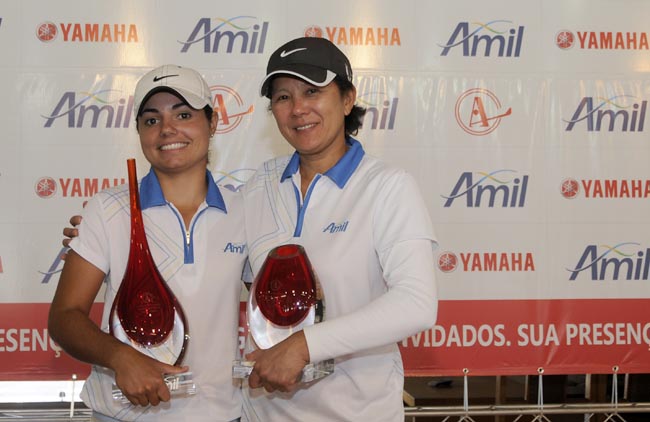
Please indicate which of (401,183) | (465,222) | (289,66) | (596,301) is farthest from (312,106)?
(596,301)

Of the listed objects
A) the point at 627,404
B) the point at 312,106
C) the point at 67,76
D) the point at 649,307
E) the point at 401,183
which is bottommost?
the point at 627,404

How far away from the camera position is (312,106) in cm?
135

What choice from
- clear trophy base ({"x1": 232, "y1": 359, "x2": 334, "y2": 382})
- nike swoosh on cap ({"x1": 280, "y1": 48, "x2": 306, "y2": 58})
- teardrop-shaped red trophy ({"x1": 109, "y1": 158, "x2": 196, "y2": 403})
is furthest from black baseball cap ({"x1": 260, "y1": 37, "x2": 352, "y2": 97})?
clear trophy base ({"x1": 232, "y1": 359, "x2": 334, "y2": 382})

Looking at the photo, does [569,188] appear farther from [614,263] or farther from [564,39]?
[564,39]

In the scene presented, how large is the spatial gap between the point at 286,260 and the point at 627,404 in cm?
184

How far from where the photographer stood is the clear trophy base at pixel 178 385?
1189 millimetres

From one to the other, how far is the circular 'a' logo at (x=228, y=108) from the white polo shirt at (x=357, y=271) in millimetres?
1141

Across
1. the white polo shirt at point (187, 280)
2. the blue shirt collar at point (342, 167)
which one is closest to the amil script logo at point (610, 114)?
the blue shirt collar at point (342, 167)

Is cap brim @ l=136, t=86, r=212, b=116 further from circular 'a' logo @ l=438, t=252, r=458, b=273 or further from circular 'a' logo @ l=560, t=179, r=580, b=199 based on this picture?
circular 'a' logo @ l=560, t=179, r=580, b=199

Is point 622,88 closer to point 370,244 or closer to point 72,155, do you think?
point 370,244

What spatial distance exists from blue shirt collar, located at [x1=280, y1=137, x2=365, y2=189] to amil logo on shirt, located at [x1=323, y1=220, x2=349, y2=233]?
0.25ft

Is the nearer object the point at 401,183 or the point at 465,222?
the point at 401,183

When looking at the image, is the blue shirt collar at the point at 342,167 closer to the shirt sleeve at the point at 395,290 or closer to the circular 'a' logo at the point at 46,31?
the shirt sleeve at the point at 395,290

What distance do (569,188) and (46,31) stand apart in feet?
5.95
